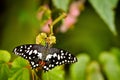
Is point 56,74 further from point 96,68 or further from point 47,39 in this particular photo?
point 96,68

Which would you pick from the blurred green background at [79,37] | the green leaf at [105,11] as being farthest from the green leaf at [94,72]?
the green leaf at [105,11]

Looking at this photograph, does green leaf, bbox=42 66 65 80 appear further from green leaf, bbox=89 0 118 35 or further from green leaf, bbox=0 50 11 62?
green leaf, bbox=89 0 118 35

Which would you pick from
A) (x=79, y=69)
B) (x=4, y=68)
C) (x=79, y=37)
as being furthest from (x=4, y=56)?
(x=79, y=37)

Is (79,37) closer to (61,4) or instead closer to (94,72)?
(94,72)

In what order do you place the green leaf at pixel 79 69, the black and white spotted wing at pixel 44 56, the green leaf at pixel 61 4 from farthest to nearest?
the green leaf at pixel 79 69, the green leaf at pixel 61 4, the black and white spotted wing at pixel 44 56

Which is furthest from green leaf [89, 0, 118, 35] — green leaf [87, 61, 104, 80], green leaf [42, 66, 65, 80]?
green leaf [87, 61, 104, 80]

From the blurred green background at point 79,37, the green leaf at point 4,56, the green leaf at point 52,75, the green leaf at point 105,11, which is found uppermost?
the blurred green background at point 79,37

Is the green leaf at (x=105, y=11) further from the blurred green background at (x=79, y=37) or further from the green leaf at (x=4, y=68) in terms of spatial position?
the green leaf at (x=4, y=68)
